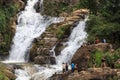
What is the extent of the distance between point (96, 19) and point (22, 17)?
1166 centimetres

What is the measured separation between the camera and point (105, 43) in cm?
3272

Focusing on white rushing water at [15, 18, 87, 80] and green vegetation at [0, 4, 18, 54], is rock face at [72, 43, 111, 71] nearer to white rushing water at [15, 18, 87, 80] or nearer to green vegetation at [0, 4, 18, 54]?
white rushing water at [15, 18, 87, 80]

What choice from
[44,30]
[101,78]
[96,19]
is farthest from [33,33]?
[101,78]

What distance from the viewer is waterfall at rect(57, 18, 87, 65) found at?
120ft

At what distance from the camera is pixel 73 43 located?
38281 millimetres

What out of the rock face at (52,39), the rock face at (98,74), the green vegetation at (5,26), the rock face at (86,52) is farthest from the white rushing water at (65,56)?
the green vegetation at (5,26)

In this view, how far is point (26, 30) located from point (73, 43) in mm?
8259

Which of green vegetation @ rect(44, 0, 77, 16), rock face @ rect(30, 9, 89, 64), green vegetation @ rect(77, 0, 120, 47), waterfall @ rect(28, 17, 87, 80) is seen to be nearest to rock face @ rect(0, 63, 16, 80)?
waterfall @ rect(28, 17, 87, 80)

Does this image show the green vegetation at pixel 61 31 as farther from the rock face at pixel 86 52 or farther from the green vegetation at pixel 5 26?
the rock face at pixel 86 52

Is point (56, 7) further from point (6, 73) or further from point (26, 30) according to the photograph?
point (6, 73)

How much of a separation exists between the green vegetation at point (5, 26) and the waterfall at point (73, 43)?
762cm

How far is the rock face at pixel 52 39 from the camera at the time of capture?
1454 inches

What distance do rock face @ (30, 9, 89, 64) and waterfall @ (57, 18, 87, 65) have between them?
1.97 ft

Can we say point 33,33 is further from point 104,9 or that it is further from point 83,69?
point 83,69
